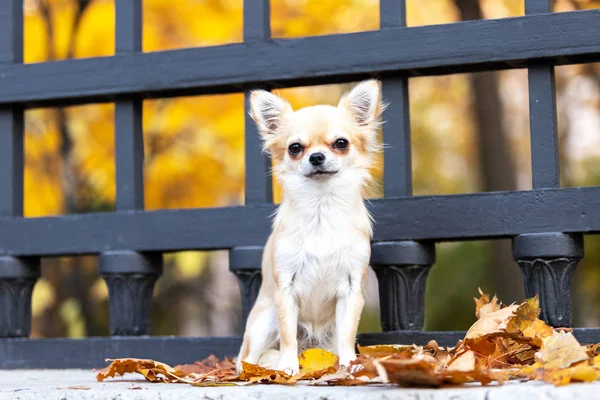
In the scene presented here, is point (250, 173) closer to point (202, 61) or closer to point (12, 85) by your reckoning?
point (202, 61)

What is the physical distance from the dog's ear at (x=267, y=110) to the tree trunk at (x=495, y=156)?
5.12 metres

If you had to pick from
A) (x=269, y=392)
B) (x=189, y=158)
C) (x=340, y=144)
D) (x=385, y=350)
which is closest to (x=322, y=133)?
(x=340, y=144)

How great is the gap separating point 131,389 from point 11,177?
159 cm

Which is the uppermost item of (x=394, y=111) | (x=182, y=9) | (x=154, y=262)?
(x=182, y=9)

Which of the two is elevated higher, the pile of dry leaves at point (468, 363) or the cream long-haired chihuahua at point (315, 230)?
the cream long-haired chihuahua at point (315, 230)

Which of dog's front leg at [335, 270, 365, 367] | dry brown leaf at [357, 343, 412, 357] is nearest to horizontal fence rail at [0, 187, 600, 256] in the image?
dog's front leg at [335, 270, 365, 367]

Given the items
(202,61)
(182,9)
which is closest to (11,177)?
(202,61)

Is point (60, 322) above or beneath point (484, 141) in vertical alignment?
beneath

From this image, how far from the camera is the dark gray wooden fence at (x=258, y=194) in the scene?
2.90 meters

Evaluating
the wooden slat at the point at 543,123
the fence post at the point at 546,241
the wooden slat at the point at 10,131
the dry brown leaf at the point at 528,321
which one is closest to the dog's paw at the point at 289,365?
the dry brown leaf at the point at 528,321

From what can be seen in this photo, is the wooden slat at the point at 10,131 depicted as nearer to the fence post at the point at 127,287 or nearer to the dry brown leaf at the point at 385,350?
the fence post at the point at 127,287

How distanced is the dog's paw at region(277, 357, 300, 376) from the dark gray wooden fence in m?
0.44

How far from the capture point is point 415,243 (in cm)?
307

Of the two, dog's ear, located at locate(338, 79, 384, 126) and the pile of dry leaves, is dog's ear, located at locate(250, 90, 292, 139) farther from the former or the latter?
the pile of dry leaves
